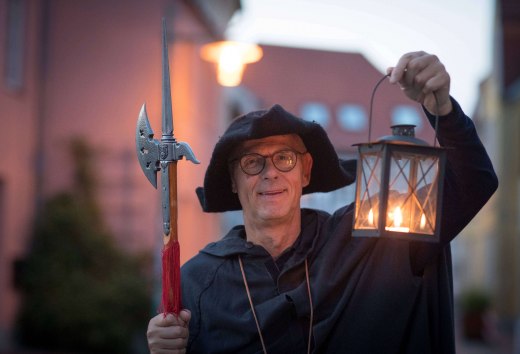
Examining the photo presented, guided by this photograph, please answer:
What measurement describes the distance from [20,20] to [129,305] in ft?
13.3

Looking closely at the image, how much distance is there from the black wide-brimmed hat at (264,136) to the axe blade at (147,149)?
38cm

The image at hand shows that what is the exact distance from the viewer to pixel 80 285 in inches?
468

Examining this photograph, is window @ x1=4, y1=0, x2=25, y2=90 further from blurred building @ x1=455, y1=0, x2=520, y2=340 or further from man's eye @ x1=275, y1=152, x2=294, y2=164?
blurred building @ x1=455, y1=0, x2=520, y2=340

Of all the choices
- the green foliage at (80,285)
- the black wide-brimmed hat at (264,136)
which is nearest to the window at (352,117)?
the green foliage at (80,285)

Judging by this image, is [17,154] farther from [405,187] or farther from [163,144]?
[405,187]

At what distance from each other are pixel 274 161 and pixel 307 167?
23 cm

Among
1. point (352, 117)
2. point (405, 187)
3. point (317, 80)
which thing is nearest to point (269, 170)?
point (405, 187)

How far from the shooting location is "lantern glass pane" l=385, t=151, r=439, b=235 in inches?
123

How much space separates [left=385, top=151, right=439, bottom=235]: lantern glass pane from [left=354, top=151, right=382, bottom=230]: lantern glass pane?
5 centimetres

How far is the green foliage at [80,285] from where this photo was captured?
11555 mm

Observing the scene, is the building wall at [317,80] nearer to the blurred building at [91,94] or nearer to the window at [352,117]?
the window at [352,117]

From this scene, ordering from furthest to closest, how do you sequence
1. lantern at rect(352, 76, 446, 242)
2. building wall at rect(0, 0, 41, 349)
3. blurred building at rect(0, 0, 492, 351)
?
1. blurred building at rect(0, 0, 492, 351)
2. building wall at rect(0, 0, 41, 349)
3. lantern at rect(352, 76, 446, 242)

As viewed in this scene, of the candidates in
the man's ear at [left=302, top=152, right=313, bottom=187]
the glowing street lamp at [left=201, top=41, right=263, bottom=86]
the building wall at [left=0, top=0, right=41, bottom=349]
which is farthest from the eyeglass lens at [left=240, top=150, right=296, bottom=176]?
the building wall at [left=0, top=0, right=41, bottom=349]

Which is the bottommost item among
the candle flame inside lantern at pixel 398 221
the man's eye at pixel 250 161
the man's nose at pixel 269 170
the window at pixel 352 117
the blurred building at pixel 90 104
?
the candle flame inside lantern at pixel 398 221
